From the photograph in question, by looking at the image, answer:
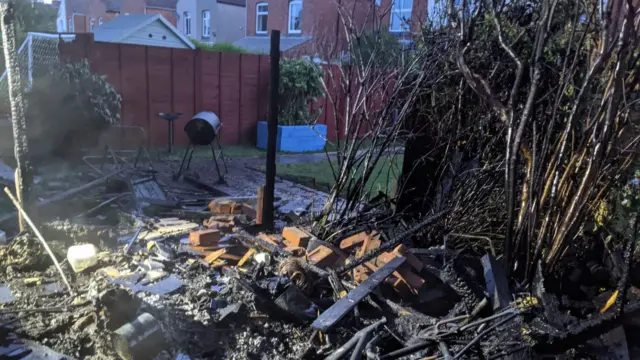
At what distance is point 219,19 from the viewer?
30109mm

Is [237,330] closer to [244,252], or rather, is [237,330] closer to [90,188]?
[244,252]

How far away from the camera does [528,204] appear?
12.7ft

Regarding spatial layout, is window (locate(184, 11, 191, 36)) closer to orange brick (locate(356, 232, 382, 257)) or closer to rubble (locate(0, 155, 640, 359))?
rubble (locate(0, 155, 640, 359))

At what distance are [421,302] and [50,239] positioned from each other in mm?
4051

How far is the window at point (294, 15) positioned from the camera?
23.9 metres

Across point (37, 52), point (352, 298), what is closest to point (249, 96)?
point (37, 52)

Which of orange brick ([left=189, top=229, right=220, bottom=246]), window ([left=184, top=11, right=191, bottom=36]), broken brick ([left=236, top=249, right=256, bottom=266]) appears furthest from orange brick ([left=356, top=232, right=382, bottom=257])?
window ([left=184, top=11, right=191, bottom=36])

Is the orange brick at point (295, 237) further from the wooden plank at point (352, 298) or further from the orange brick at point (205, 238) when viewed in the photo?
the wooden plank at point (352, 298)

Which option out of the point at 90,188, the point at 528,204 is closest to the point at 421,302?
the point at 528,204

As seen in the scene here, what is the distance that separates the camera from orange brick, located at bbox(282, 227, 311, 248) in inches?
189

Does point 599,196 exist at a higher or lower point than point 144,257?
higher

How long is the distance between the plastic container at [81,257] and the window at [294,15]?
2132 centimetres

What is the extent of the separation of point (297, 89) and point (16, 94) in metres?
9.02

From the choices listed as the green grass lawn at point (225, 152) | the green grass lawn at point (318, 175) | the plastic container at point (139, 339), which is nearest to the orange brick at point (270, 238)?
the plastic container at point (139, 339)
